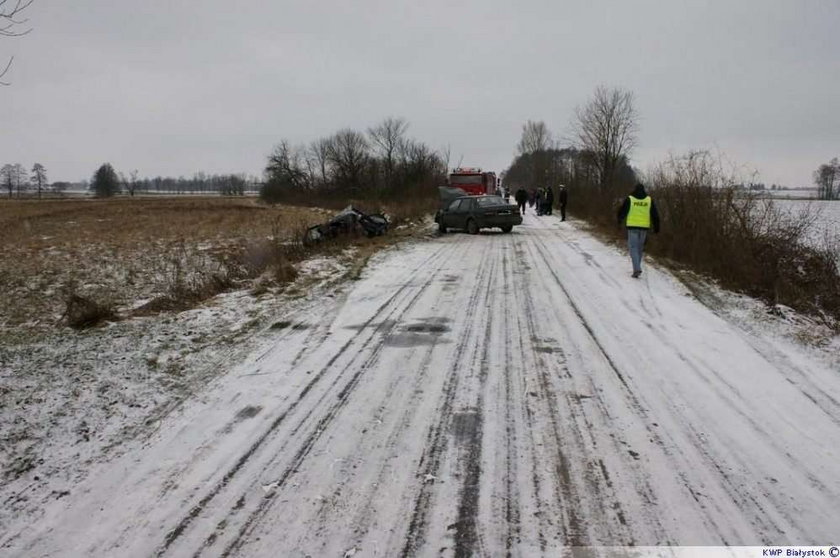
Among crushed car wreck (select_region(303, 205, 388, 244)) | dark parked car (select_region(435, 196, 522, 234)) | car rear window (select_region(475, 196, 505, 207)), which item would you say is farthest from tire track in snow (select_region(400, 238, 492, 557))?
car rear window (select_region(475, 196, 505, 207))

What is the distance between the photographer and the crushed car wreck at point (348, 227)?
17.0 metres

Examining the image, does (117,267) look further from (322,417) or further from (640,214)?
(640,214)

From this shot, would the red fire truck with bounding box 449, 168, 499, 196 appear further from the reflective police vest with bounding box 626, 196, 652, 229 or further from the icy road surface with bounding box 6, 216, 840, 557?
the icy road surface with bounding box 6, 216, 840, 557

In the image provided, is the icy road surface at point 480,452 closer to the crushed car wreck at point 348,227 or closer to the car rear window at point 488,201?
the crushed car wreck at point 348,227

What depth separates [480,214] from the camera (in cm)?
2022

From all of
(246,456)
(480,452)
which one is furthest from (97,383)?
(480,452)

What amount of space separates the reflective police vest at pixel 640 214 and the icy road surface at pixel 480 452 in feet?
12.8

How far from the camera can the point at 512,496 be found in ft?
10.8

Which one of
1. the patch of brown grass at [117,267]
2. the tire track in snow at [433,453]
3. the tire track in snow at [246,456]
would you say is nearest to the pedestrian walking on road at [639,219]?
the tire track in snow at [433,453]

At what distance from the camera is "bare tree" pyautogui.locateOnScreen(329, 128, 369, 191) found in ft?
194

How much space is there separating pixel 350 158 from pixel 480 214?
155 feet

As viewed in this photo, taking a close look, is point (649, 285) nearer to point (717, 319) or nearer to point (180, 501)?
point (717, 319)

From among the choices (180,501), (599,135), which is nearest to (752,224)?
(180,501)

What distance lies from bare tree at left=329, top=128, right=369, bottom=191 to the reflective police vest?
44.9 m
